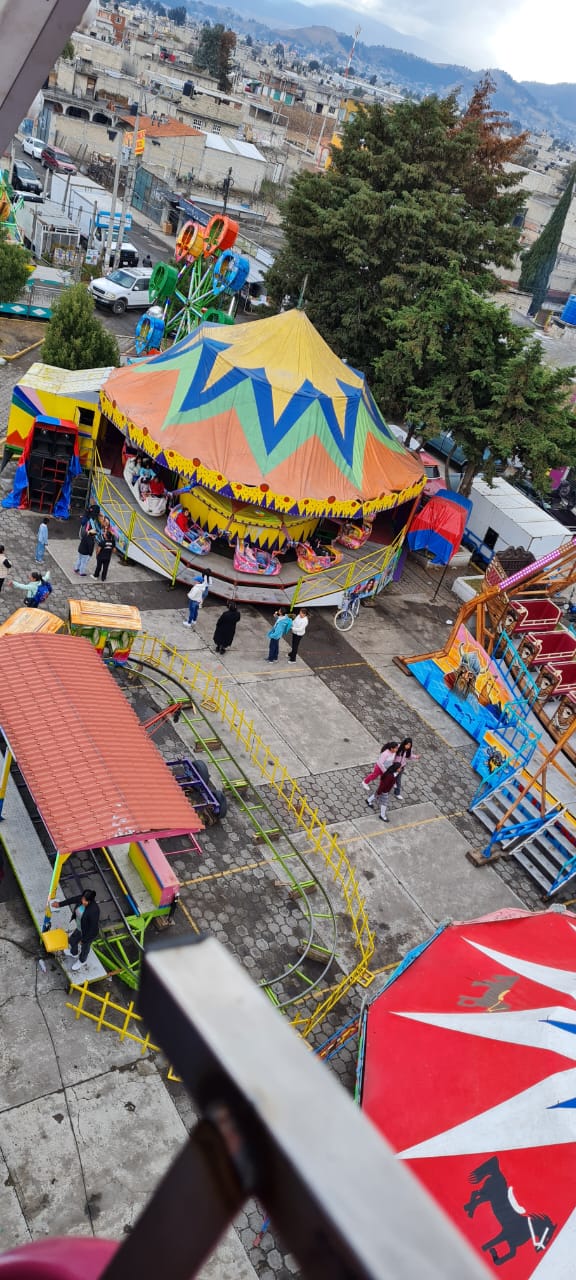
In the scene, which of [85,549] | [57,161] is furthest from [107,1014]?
[57,161]

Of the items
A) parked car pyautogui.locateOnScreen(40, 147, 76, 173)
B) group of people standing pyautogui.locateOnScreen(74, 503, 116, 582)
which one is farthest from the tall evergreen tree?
parked car pyautogui.locateOnScreen(40, 147, 76, 173)

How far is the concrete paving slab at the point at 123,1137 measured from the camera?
8.10 meters

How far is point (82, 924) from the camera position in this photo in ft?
31.5

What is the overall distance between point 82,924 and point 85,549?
9293 millimetres

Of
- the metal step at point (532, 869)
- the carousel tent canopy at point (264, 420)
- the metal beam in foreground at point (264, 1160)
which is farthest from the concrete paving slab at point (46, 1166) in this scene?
the carousel tent canopy at point (264, 420)

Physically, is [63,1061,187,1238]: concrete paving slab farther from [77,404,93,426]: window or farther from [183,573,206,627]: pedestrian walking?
[77,404,93,426]: window

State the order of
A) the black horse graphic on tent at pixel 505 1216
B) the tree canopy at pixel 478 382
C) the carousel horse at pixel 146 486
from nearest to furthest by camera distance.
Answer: the black horse graphic on tent at pixel 505 1216 < the carousel horse at pixel 146 486 < the tree canopy at pixel 478 382

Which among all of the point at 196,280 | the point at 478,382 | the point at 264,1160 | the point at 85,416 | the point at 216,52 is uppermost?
the point at 216,52

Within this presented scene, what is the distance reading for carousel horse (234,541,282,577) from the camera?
63.8 feet

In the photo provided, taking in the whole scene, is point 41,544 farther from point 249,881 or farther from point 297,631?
point 249,881

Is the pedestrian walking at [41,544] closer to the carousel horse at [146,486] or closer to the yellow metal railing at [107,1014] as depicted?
the carousel horse at [146,486]

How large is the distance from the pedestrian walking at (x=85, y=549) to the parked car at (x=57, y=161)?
47381 mm

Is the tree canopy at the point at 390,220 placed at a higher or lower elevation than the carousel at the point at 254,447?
higher

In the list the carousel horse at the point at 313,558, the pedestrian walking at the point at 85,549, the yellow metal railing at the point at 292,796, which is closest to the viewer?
the yellow metal railing at the point at 292,796
